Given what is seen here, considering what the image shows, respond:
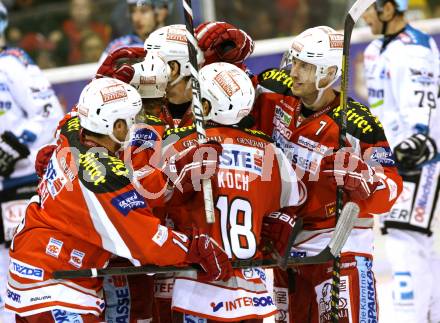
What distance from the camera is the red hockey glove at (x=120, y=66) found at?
15.5ft

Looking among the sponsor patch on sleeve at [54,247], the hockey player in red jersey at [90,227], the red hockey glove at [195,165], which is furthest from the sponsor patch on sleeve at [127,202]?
the sponsor patch on sleeve at [54,247]

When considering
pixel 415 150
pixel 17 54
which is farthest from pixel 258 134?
pixel 17 54

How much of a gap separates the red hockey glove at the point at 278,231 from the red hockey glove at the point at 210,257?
1.18 ft

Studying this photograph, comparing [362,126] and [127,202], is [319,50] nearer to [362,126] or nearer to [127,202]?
[362,126]

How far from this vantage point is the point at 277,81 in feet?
16.0

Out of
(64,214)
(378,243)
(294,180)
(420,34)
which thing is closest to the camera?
(64,214)

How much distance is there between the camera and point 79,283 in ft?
14.0

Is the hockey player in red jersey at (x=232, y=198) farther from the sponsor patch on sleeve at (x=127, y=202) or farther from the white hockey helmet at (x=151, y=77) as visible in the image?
the white hockey helmet at (x=151, y=77)

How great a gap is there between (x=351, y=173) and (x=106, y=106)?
102 centimetres

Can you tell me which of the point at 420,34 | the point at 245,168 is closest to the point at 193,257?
the point at 245,168

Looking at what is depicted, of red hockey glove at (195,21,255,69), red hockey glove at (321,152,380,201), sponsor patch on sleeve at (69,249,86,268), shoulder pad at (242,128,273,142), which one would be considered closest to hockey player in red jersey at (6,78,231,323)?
sponsor patch on sleeve at (69,249,86,268)

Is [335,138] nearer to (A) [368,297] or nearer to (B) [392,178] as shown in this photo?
(B) [392,178]

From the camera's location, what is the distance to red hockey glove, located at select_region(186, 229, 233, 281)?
4.14 m

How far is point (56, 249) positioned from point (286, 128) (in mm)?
1147
